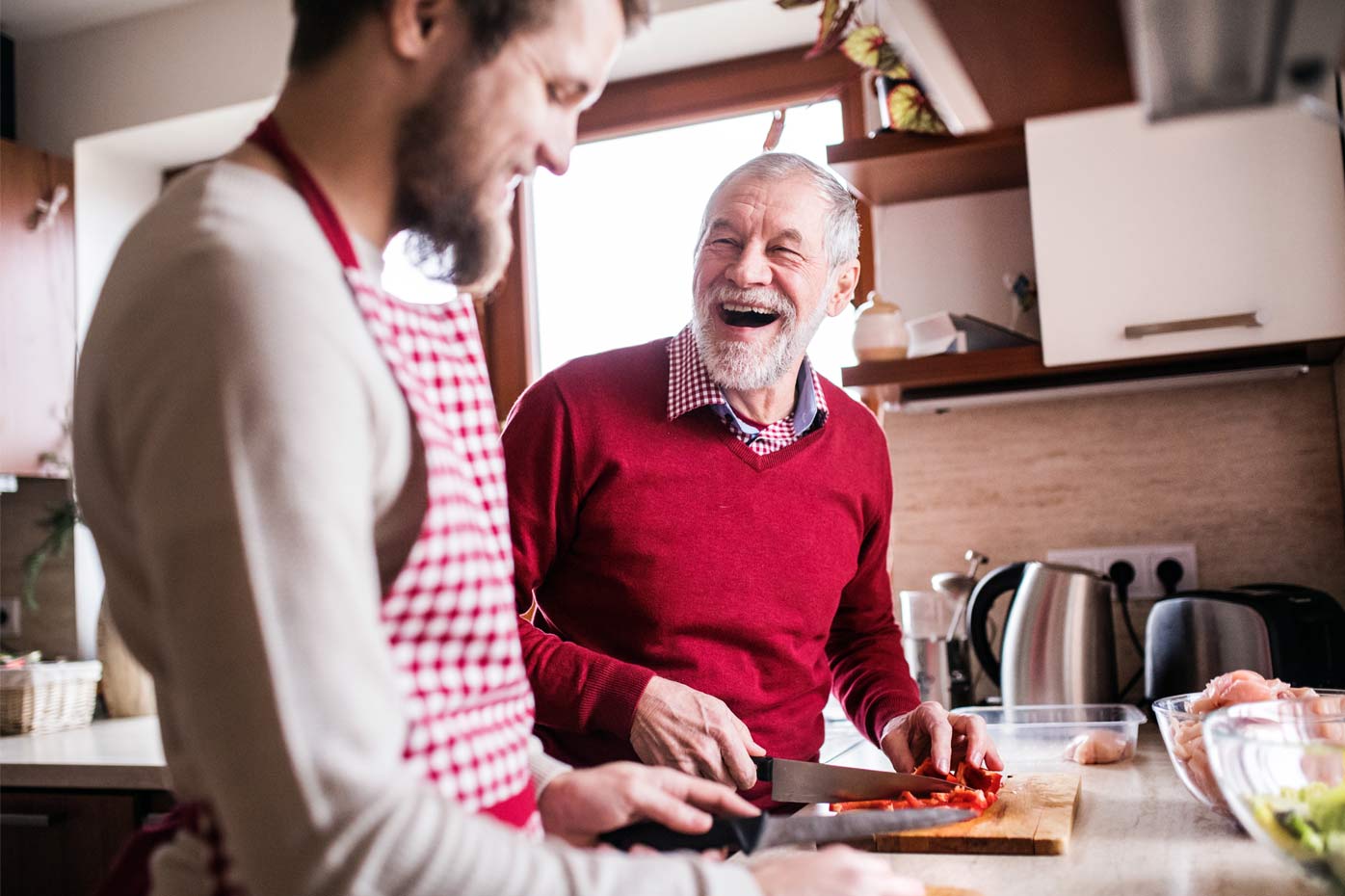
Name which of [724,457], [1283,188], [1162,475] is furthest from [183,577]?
[1162,475]

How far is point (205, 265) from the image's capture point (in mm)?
571

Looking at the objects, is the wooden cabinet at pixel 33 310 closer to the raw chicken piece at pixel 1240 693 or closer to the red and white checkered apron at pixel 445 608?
the red and white checkered apron at pixel 445 608

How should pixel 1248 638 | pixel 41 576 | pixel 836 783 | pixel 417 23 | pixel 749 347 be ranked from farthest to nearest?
1. pixel 41 576
2. pixel 1248 638
3. pixel 749 347
4. pixel 836 783
5. pixel 417 23

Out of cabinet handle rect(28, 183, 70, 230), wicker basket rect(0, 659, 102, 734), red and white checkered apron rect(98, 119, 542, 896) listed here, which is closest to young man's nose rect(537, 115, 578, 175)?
red and white checkered apron rect(98, 119, 542, 896)

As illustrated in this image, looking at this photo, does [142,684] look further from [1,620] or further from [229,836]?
[229,836]

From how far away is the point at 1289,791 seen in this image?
77cm

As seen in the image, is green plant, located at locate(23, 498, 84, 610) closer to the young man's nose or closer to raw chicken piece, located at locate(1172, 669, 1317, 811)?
the young man's nose

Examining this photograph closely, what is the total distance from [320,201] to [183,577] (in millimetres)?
254

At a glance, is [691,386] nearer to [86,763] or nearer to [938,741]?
[938,741]

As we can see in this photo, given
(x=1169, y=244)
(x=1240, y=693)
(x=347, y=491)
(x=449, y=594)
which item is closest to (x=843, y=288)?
(x=1169, y=244)

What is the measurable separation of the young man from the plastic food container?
87cm

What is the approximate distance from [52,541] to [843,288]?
7.03ft

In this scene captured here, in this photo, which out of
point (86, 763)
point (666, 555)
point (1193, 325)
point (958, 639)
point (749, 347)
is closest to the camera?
point (666, 555)

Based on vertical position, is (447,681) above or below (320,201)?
below
